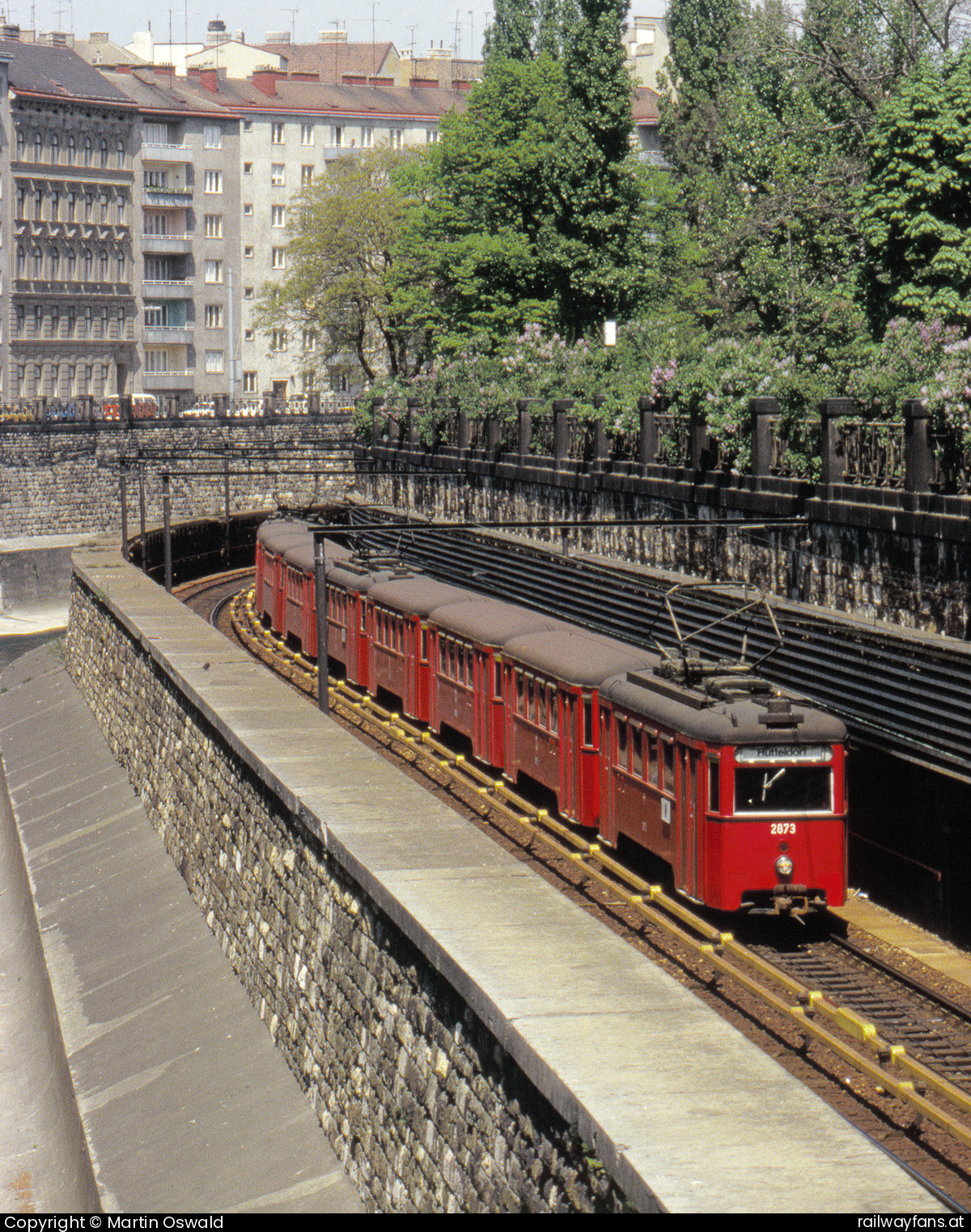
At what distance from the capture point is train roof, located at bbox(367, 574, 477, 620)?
1030 inches

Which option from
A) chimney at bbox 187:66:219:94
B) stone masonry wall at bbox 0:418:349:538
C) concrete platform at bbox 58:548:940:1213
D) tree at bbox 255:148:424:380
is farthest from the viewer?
chimney at bbox 187:66:219:94

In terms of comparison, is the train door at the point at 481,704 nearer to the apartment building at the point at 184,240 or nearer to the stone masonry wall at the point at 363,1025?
the stone masonry wall at the point at 363,1025

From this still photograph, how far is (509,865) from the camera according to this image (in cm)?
1291

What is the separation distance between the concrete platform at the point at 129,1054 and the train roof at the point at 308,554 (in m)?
8.21

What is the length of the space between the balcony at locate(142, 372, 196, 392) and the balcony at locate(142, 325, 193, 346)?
1857mm

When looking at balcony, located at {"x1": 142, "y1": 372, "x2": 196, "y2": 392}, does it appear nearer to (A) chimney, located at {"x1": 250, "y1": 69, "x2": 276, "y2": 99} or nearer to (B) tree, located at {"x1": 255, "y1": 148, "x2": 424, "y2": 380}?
(B) tree, located at {"x1": 255, "y1": 148, "x2": 424, "y2": 380}

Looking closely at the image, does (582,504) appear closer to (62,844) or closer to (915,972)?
(62,844)

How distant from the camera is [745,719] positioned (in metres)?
15.7

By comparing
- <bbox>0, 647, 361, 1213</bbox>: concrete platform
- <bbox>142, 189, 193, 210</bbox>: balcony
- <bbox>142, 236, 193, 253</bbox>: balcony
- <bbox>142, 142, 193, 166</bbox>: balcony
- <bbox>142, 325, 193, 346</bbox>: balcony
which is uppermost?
<bbox>142, 142, 193, 166</bbox>: balcony

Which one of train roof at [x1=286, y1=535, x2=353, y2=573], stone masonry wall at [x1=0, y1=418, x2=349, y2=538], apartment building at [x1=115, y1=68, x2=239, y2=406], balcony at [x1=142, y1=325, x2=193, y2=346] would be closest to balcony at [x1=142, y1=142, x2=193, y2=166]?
apartment building at [x1=115, y1=68, x2=239, y2=406]

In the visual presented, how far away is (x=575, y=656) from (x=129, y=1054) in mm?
6689

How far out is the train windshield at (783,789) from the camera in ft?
51.3

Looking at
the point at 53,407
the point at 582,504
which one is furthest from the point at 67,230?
the point at 582,504

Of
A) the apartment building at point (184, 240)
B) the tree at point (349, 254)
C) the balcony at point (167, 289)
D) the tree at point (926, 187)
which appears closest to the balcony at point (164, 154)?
the apartment building at point (184, 240)
